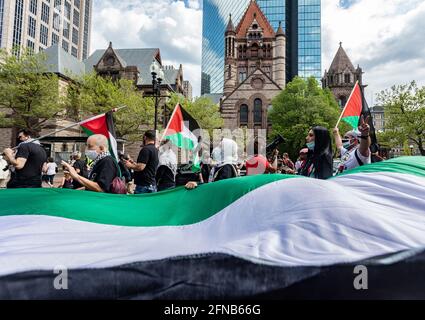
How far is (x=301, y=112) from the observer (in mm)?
43750

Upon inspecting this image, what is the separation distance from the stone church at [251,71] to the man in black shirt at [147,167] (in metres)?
53.2

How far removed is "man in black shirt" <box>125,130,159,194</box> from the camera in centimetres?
594

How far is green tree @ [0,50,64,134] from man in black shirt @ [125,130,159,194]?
95.6 ft

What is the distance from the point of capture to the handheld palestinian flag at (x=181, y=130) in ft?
26.4

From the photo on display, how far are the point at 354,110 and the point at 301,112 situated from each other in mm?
37897

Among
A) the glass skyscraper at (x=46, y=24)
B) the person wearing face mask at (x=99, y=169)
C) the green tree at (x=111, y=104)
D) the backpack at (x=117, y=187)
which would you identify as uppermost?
the glass skyscraper at (x=46, y=24)

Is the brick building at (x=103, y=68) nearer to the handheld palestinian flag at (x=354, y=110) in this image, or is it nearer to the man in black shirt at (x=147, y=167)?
the handheld palestinian flag at (x=354, y=110)

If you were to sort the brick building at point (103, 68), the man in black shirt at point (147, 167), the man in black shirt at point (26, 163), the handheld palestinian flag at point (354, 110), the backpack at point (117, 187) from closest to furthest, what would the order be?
the backpack at point (117, 187), the man in black shirt at point (26, 163), the man in black shirt at point (147, 167), the handheld palestinian flag at point (354, 110), the brick building at point (103, 68)

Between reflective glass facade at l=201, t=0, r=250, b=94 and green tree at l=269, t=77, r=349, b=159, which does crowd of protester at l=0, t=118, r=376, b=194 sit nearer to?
green tree at l=269, t=77, r=349, b=159

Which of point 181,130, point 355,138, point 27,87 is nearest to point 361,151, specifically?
point 355,138

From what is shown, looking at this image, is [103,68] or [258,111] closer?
[103,68]

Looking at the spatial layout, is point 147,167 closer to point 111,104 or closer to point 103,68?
point 111,104

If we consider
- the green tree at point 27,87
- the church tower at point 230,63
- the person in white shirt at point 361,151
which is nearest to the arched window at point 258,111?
the church tower at point 230,63

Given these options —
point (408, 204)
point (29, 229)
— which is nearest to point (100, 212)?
point (29, 229)
